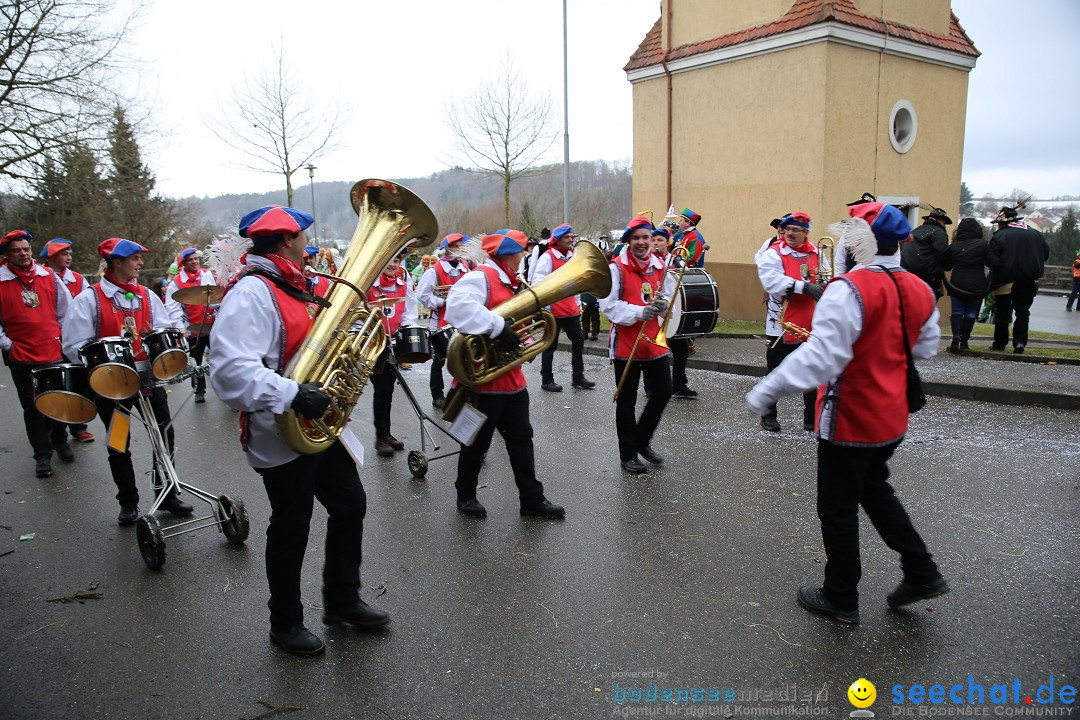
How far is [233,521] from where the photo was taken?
4.53 meters

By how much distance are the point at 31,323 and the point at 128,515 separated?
8.70 feet

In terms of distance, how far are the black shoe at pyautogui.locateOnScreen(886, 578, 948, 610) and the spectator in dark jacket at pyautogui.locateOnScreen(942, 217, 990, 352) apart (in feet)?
24.4

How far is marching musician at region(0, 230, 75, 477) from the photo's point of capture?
6375 mm

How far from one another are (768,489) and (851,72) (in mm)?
10298

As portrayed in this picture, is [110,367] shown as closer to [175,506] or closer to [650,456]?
[175,506]

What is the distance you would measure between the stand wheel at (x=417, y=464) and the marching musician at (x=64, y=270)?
3.34 m

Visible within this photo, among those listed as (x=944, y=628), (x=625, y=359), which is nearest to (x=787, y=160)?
(x=625, y=359)

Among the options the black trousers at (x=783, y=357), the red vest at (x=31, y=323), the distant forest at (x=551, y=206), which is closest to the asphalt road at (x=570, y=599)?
the black trousers at (x=783, y=357)

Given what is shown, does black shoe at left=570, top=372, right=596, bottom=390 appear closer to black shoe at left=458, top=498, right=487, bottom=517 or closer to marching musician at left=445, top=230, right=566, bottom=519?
marching musician at left=445, top=230, right=566, bottom=519

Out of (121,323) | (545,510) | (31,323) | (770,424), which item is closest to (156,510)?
(121,323)

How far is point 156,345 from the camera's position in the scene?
4.58m

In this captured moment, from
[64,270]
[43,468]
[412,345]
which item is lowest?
[43,468]

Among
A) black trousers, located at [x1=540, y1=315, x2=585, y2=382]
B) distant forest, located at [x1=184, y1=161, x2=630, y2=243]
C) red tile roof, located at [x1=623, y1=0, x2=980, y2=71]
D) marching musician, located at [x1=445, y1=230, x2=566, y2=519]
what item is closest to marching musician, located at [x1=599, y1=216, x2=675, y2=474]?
marching musician, located at [x1=445, y1=230, x2=566, y2=519]

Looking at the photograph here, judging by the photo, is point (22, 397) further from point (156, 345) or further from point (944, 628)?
point (944, 628)
